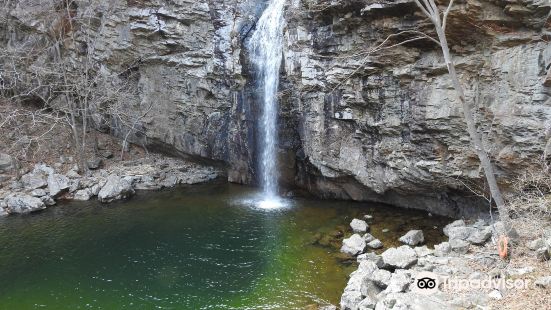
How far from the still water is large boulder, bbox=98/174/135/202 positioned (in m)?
0.56

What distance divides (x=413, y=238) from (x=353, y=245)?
6.48 feet

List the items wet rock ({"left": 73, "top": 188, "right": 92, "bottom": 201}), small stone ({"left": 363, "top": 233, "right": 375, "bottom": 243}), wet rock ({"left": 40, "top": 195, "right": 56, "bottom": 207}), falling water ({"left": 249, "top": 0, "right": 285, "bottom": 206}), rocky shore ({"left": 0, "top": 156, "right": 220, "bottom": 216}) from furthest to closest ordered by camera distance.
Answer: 1. wet rock ({"left": 73, "top": 188, "right": 92, "bottom": 201})
2. wet rock ({"left": 40, "top": 195, "right": 56, "bottom": 207})
3. rocky shore ({"left": 0, "top": 156, "right": 220, "bottom": 216})
4. falling water ({"left": 249, "top": 0, "right": 285, "bottom": 206})
5. small stone ({"left": 363, "top": 233, "right": 375, "bottom": 243})

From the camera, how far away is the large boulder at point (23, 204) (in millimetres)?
18734

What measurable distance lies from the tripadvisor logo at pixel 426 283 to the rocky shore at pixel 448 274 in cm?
2

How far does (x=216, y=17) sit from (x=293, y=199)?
9502mm

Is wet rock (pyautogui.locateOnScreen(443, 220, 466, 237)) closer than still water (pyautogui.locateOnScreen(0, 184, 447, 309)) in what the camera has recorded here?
No

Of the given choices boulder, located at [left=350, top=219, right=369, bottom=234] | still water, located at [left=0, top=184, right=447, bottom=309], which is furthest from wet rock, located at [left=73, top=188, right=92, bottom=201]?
boulder, located at [left=350, top=219, right=369, bottom=234]

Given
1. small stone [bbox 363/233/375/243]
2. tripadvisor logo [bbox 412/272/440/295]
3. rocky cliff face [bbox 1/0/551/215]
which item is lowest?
small stone [bbox 363/233/375/243]

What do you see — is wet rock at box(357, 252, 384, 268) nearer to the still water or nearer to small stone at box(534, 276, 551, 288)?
the still water

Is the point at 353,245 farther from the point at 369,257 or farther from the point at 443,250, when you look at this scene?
the point at 443,250

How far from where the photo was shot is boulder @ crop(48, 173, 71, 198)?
66.4ft

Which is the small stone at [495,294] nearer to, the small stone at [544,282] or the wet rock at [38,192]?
the small stone at [544,282]

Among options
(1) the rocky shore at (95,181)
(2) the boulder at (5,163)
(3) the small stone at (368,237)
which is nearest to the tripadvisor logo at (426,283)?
(3) the small stone at (368,237)

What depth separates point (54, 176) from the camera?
21.1 m
